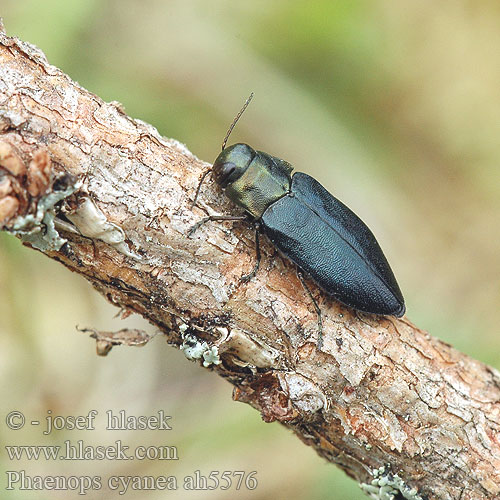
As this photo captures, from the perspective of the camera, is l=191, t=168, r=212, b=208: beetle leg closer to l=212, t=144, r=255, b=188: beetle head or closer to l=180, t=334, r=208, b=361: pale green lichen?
l=212, t=144, r=255, b=188: beetle head

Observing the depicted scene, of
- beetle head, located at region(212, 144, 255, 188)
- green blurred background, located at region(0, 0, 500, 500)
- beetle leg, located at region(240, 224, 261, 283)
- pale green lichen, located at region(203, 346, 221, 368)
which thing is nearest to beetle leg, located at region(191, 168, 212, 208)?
beetle head, located at region(212, 144, 255, 188)

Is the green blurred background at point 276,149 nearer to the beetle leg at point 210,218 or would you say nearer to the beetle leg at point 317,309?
the beetle leg at point 317,309

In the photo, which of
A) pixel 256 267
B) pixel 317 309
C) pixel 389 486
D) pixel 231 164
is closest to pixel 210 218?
pixel 256 267

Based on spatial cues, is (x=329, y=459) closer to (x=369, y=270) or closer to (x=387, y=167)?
(x=369, y=270)

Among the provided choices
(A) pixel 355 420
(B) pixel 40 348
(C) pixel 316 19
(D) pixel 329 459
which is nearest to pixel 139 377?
(B) pixel 40 348

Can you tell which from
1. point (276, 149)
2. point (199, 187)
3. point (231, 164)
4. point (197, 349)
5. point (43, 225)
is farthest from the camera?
point (276, 149)

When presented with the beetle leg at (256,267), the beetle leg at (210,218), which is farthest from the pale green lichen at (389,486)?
the beetle leg at (210,218)

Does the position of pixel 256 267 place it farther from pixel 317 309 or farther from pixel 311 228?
pixel 311 228
